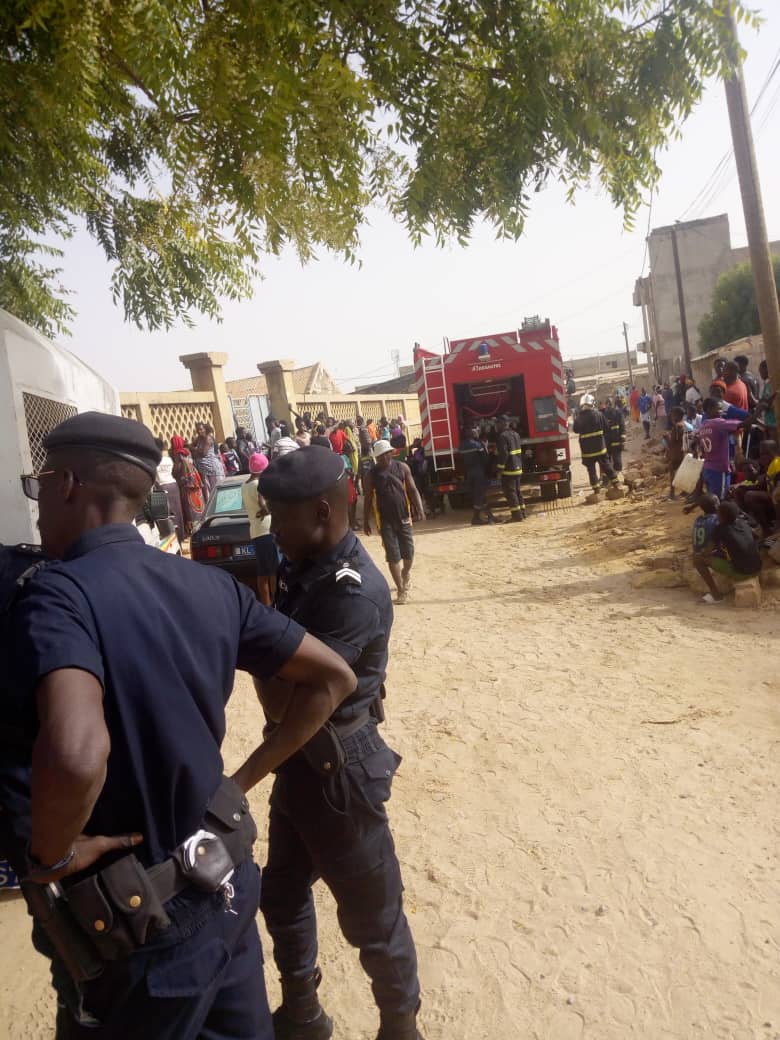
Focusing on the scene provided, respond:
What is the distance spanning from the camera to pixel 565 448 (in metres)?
13.1

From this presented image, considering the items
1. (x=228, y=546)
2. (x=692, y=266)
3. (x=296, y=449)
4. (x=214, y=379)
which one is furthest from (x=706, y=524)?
(x=692, y=266)

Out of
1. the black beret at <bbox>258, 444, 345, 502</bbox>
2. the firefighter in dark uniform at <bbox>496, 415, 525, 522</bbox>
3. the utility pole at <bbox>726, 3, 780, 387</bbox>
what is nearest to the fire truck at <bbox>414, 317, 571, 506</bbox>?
the firefighter in dark uniform at <bbox>496, 415, 525, 522</bbox>

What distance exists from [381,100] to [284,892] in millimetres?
3900

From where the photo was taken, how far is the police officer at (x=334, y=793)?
2.12m

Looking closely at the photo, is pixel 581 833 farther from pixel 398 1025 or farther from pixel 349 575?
pixel 349 575

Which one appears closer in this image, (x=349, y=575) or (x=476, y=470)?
(x=349, y=575)

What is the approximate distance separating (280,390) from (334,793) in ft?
56.6

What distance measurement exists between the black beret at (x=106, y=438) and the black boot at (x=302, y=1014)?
169cm

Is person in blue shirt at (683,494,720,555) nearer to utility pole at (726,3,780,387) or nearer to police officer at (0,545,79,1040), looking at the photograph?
utility pole at (726,3,780,387)

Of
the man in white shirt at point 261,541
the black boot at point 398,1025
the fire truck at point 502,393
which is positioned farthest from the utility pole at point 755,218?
the black boot at point 398,1025

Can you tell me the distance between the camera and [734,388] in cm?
876

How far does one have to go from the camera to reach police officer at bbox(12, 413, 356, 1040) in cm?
127

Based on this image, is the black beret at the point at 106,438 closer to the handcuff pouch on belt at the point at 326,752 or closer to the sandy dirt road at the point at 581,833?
the handcuff pouch on belt at the point at 326,752

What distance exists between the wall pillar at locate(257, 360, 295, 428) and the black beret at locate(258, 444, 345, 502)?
1657 cm
